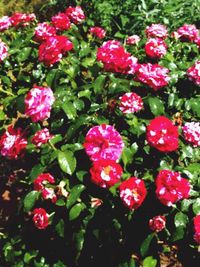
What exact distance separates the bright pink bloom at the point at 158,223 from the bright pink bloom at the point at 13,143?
2.50 feet

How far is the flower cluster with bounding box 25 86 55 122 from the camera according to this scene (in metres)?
1.94

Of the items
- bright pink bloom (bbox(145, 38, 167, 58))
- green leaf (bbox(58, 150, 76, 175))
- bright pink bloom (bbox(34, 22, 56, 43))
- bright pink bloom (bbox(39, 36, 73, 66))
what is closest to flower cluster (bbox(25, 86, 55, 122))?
green leaf (bbox(58, 150, 76, 175))

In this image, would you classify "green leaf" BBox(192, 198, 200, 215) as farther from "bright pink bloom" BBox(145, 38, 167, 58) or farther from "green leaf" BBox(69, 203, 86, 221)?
"bright pink bloom" BBox(145, 38, 167, 58)

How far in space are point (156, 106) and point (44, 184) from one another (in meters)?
0.70

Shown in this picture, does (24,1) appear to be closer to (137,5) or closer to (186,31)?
(137,5)

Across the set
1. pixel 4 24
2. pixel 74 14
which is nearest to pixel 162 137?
pixel 74 14

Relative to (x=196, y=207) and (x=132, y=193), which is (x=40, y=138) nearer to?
(x=132, y=193)

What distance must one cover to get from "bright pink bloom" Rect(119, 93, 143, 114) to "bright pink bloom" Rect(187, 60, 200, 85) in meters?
0.40

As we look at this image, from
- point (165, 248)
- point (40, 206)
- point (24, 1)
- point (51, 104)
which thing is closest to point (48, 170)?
point (40, 206)

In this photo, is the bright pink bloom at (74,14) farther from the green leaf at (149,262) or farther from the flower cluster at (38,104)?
the green leaf at (149,262)

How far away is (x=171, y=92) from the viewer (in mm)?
2289

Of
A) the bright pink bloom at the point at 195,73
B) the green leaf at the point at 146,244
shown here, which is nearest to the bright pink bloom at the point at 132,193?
the green leaf at the point at 146,244

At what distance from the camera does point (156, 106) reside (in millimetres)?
2086

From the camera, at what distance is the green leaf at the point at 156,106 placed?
6.82ft
